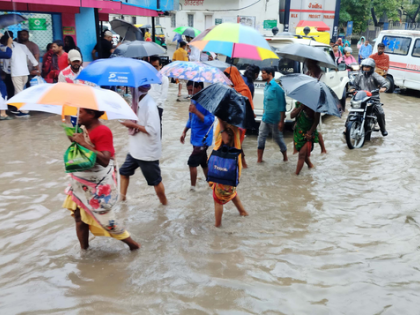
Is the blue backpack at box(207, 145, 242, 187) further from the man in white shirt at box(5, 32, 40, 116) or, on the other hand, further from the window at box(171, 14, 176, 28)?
the window at box(171, 14, 176, 28)

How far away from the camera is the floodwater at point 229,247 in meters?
3.46

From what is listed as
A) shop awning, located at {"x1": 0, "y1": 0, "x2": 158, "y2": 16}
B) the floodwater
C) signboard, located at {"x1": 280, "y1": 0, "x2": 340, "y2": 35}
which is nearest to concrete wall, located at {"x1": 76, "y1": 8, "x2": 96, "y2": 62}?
shop awning, located at {"x1": 0, "y1": 0, "x2": 158, "y2": 16}

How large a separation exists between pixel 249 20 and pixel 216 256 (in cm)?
2677

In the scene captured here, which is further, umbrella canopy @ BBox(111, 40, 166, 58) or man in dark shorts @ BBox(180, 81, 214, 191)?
umbrella canopy @ BBox(111, 40, 166, 58)

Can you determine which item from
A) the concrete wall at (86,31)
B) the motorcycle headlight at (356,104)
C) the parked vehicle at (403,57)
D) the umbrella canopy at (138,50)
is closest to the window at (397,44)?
the parked vehicle at (403,57)

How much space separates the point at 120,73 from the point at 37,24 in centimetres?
808

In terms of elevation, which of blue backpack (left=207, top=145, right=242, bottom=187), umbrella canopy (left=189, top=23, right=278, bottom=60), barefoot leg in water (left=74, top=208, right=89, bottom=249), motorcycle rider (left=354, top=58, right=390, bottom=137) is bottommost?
barefoot leg in water (left=74, top=208, right=89, bottom=249)

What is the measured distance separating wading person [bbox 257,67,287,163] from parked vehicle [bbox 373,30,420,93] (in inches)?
369

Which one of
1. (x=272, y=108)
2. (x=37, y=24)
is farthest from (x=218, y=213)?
Answer: (x=37, y=24)

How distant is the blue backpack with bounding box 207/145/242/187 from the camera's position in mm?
4434

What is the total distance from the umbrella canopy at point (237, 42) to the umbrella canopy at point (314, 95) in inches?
22.3

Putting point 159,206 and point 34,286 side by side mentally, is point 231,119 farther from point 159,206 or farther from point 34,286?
point 34,286

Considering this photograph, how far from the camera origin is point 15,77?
30.8ft

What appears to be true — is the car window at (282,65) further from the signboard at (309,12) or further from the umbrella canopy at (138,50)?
the signboard at (309,12)
